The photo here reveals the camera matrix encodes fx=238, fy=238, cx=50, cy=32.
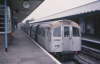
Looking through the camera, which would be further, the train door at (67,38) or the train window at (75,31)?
the train window at (75,31)

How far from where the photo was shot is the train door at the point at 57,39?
13617 mm

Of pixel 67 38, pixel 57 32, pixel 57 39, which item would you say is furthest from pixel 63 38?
pixel 57 32

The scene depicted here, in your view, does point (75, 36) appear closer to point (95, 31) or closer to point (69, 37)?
point (69, 37)

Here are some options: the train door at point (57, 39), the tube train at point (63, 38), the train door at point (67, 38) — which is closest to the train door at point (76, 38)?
the tube train at point (63, 38)

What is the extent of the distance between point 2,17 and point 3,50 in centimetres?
221

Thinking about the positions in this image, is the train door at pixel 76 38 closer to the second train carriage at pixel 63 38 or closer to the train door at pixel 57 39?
the second train carriage at pixel 63 38

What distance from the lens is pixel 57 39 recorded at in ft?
45.3

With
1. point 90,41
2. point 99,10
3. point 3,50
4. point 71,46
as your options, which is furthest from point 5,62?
point 90,41

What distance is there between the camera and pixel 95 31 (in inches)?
861

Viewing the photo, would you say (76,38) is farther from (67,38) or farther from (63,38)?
(63,38)

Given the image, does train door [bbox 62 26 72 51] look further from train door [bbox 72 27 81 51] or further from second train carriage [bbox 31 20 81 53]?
train door [bbox 72 27 81 51]

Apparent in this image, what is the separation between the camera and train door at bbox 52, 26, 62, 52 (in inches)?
536

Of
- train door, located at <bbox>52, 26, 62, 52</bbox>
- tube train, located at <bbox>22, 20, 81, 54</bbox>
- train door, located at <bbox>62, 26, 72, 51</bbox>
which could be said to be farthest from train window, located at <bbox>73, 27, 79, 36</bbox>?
train door, located at <bbox>52, 26, 62, 52</bbox>

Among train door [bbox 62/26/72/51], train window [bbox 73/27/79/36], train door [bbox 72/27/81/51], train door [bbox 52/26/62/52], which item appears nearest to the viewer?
train door [bbox 52/26/62/52]
